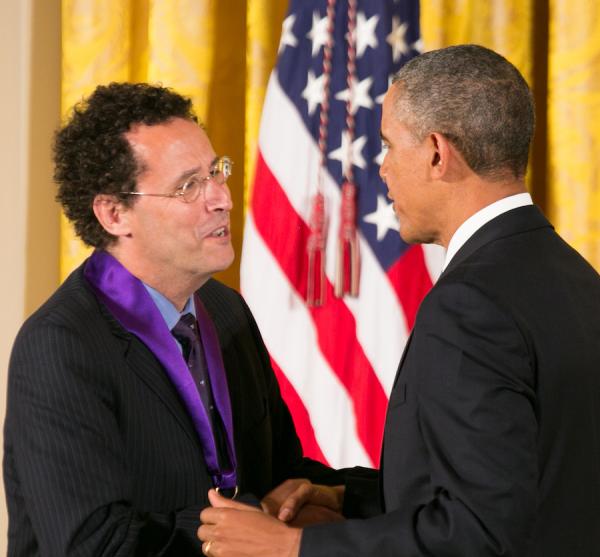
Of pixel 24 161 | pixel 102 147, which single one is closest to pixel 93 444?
pixel 102 147

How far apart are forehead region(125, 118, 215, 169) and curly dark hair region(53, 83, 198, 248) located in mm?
16

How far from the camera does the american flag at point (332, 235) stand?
2.92 metres

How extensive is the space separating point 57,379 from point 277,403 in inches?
25.3

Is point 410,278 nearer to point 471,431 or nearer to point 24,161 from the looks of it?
point 24,161

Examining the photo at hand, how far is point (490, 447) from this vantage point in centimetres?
136

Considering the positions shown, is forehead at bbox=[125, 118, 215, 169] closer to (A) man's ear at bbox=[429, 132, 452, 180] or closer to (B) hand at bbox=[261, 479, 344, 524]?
(A) man's ear at bbox=[429, 132, 452, 180]

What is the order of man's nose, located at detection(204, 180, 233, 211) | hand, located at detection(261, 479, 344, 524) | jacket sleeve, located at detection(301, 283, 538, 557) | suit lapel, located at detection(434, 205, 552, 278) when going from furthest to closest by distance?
man's nose, located at detection(204, 180, 233, 211) → hand, located at detection(261, 479, 344, 524) → suit lapel, located at detection(434, 205, 552, 278) → jacket sleeve, located at detection(301, 283, 538, 557)

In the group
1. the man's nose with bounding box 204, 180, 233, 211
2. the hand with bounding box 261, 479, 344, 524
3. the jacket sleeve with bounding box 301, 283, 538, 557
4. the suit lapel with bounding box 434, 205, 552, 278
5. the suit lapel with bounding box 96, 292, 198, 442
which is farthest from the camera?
the man's nose with bounding box 204, 180, 233, 211

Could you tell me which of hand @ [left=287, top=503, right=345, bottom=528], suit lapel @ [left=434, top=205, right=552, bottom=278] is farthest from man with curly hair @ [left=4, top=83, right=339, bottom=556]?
suit lapel @ [left=434, top=205, right=552, bottom=278]

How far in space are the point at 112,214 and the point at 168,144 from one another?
18cm

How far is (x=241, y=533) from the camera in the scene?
1607 mm

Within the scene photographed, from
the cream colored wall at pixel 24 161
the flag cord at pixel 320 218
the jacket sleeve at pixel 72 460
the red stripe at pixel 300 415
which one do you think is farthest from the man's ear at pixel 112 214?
the cream colored wall at pixel 24 161

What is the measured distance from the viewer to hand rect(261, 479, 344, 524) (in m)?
1.87

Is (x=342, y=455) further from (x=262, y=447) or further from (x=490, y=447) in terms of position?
(x=490, y=447)
